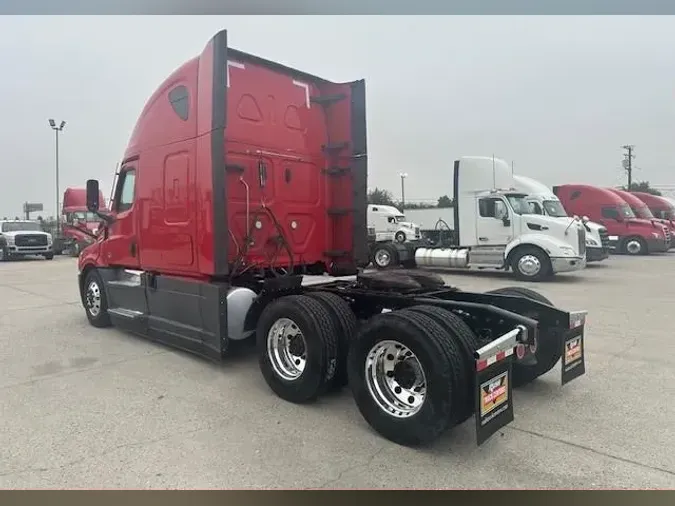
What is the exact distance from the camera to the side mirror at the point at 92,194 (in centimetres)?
718

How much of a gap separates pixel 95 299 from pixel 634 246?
2389cm

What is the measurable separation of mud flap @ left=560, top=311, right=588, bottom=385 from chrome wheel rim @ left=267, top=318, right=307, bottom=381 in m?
2.22

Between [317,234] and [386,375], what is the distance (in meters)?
3.06

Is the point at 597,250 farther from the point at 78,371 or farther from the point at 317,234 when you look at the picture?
the point at 78,371

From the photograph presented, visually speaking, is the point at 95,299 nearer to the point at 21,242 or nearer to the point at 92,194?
the point at 92,194

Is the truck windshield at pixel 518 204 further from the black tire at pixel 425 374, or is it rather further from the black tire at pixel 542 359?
the black tire at pixel 425 374

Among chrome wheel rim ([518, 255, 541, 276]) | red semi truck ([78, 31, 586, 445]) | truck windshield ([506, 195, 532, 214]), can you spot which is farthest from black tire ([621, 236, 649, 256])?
red semi truck ([78, 31, 586, 445])

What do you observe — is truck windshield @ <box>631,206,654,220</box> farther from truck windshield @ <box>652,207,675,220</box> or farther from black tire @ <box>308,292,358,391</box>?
black tire @ <box>308,292,358,391</box>

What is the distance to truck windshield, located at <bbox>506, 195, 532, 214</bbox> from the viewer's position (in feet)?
48.3

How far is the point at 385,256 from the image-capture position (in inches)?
705

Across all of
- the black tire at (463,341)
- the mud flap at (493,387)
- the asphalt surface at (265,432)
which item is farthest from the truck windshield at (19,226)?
the mud flap at (493,387)

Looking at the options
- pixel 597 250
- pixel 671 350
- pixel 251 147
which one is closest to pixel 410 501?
pixel 251 147

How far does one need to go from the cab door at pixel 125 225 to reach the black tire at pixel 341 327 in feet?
10.9

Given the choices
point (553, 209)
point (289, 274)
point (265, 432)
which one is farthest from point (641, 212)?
point (265, 432)
